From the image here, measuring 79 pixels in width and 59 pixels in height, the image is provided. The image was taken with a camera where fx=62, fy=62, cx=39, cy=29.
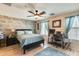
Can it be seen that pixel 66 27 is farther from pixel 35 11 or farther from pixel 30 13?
pixel 30 13

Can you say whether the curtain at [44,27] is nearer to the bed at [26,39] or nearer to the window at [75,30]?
the bed at [26,39]

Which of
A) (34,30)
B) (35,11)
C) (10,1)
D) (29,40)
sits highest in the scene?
(10,1)

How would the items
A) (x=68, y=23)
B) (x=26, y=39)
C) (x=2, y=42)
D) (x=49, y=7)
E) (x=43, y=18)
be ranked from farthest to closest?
(x=26, y=39), (x=2, y=42), (x=43, y=18), (x=68, y=23), (x=49, y=7)

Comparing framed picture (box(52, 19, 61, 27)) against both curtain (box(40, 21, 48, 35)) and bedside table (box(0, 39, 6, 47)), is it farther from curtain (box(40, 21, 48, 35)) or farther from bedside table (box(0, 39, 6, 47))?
bedside table (box(0, 39, 6, 47))

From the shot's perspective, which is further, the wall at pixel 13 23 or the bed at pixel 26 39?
the bed at pixel 26 39

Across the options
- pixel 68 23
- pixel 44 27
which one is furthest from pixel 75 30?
pixel 44 27

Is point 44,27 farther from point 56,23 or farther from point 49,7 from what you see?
point 49,7

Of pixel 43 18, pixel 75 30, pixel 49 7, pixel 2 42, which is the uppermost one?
pixel 49 7

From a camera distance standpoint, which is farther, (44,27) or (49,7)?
(44,27)

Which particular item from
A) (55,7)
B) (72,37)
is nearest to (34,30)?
(55,7)

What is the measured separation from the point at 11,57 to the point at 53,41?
1353 mm

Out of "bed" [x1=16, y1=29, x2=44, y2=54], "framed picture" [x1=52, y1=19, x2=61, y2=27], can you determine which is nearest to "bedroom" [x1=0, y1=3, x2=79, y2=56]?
"framed picture" [x1=52, y1=19, x2=61, y2=27]

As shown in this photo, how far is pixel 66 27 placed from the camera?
157 centimetres

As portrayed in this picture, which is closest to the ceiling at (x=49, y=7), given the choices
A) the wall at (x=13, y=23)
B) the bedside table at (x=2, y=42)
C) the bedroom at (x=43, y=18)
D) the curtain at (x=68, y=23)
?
the bedroom at (x=43, y=18)
